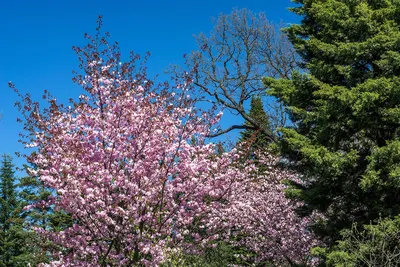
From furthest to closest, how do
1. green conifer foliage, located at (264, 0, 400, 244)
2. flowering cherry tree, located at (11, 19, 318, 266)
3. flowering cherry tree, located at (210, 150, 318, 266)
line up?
1. flowering cherry tree, located at (210, 150, 318, 266)
2. green conifer foliage, located at (264, 0, 400, 244)
3. flowering cherry tree, located at (11, 19, 318, 266)

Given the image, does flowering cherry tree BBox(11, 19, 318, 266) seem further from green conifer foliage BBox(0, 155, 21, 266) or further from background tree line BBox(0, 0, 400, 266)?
green conifer foliage BBox(0, 155, 21, 266)

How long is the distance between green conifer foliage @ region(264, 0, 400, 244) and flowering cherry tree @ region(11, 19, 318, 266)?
8.60ft

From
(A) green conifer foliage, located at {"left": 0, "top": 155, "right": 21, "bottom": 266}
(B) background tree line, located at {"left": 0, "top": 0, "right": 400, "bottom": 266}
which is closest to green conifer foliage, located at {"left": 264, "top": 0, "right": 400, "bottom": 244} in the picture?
(B) background tree line, located at {"left": 0, "top": 0, "right": 400, "bottom": 266}

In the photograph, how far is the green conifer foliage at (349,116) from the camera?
11023 millimetres

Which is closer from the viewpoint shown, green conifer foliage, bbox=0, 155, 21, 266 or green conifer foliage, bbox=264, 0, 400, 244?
green conifer foliage, bbox=264, 0, 400, 244

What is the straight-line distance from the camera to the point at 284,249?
15969 millimetres

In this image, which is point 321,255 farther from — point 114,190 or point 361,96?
point 114,190

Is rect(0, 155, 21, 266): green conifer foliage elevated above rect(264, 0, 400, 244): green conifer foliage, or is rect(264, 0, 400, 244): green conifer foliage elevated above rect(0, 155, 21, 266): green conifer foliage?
rect(0, 155, 21, 266): green conifer foliage

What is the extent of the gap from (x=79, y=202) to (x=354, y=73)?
302 inches

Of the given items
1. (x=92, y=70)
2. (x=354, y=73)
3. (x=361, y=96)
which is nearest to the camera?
(x=92, y=70)

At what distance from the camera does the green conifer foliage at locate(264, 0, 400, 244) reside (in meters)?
11.0

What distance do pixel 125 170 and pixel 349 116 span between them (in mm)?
5736

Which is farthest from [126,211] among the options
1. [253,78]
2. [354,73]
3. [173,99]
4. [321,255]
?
[253,78]

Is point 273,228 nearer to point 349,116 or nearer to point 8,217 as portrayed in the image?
point 349,116
